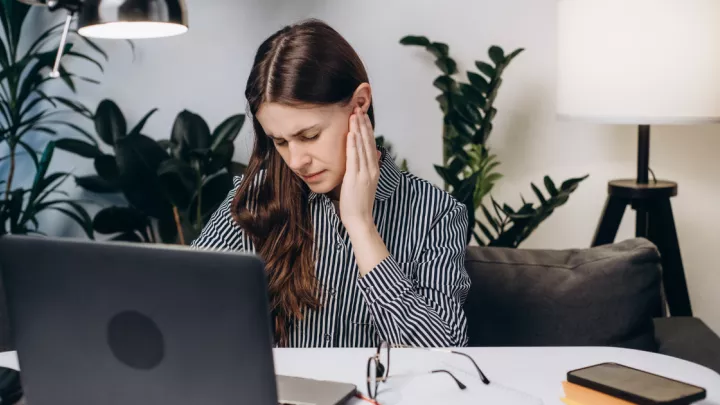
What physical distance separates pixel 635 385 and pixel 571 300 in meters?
0.67

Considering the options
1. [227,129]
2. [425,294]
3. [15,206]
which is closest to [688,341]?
[425,294]

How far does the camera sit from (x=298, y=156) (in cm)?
131

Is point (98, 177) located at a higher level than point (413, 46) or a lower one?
lower

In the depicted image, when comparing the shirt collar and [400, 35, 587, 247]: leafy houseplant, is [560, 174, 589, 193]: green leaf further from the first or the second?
the shirt collar

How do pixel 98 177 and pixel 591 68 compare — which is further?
pixel 98 177

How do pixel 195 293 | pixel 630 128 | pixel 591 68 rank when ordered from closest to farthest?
pixel 195 293, pixel 591 68, pixel 630 128

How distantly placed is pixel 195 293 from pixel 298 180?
32.0 inches

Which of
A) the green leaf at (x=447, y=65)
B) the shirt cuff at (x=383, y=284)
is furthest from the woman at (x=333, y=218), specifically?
the green leaf at (x=447, y=65)

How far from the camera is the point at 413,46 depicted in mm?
2516

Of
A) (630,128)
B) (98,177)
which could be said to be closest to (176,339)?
(98,177)

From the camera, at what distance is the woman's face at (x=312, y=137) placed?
1.29 meters

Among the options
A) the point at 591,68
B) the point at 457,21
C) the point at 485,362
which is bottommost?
the point at 485,362

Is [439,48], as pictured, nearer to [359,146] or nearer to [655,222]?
[655,222]

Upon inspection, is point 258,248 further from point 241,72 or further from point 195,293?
point 241,72
